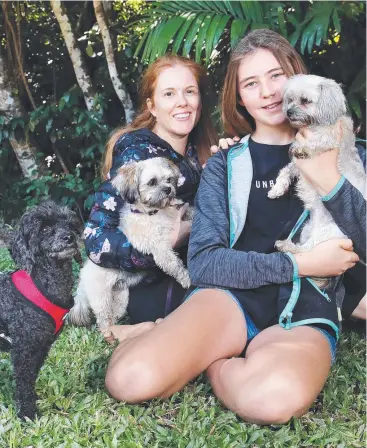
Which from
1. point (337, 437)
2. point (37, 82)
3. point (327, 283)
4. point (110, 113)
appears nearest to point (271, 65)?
point (327, 283)

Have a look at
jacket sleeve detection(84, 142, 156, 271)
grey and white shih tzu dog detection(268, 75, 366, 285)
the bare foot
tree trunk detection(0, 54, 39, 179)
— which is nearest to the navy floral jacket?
jacket sleeve detection(84, 142, 156, 271)

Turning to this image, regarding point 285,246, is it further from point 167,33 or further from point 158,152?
point 167,33

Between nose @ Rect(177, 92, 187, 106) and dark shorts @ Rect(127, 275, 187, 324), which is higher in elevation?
nose @ Rect(177, 92, 187, 106)

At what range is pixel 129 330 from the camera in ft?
11.3

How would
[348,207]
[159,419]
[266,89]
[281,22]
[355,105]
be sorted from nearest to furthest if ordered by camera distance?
1. [159,419]
2. [348,207]
3. [266,89]
4. [281,22]
5. [355,105]

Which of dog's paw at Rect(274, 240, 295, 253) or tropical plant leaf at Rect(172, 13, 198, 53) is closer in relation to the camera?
dog's paw at Rect(274, 240, 295, 253)

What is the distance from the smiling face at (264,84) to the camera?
305 cm

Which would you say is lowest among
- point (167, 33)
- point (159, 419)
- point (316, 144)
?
point (159, 419)

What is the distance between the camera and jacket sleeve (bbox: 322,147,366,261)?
2.79 meters

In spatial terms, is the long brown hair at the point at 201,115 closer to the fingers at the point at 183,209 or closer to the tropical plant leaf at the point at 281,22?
the fingers at the point at 183,209

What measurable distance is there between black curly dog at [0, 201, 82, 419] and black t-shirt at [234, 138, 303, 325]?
37.2 inches

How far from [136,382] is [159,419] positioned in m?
0.20

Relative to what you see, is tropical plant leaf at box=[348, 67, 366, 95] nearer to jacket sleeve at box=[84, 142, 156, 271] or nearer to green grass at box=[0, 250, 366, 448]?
jacket sleeve at box=[84, 142, 156, 271]

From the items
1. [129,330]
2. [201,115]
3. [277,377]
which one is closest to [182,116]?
[201,115]
